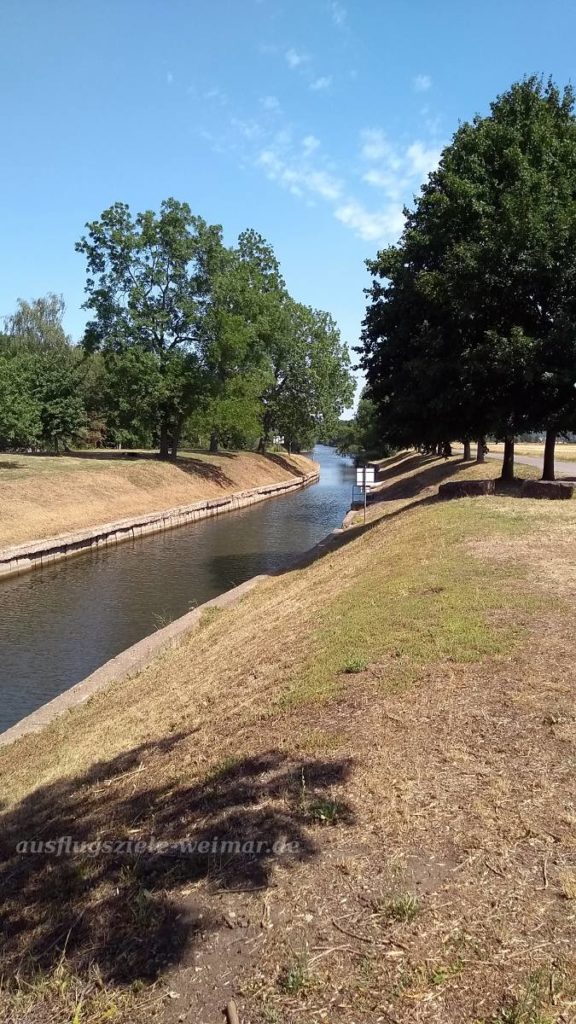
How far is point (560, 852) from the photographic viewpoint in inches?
150

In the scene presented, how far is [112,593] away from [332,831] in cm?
1631

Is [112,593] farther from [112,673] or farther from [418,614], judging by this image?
[418,614]

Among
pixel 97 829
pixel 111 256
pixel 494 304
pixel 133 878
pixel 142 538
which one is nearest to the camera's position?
pixel 133 878

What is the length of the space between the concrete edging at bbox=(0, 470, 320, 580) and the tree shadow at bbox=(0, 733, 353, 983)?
17.8 meters

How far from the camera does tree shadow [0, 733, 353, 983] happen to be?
370 cm

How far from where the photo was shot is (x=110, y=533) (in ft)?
95.6

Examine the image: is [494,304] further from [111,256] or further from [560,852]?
[111,256]

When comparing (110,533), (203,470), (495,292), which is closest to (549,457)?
(495,292)

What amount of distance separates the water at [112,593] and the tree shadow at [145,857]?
227 inches

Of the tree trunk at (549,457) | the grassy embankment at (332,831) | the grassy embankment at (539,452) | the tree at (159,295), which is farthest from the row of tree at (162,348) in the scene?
the grassy embankment at (332,831)

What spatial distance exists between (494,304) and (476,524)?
804 cm

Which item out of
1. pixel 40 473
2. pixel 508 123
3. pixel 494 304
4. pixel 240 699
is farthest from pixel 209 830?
pixel 40 473

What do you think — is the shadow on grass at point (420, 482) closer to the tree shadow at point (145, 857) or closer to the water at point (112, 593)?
the water at point (112, 593)

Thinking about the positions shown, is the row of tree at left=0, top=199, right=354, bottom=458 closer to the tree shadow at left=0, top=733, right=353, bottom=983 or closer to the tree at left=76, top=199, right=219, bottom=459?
the tree at left=76, top=199, right=219, bottom=459
